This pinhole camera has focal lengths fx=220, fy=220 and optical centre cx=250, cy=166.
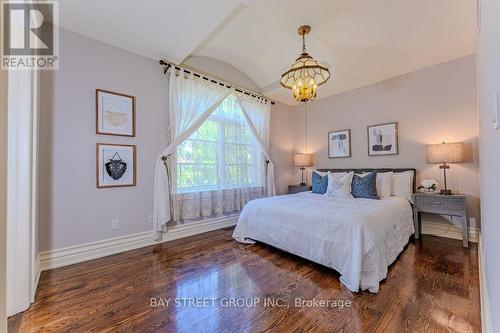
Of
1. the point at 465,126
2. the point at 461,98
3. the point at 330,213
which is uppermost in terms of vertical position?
the point at 461,98

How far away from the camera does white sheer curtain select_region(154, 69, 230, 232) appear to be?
2.97m

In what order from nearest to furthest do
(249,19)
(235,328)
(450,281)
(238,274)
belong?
(235,328) < (450,281) < (238,274) < (249,19)

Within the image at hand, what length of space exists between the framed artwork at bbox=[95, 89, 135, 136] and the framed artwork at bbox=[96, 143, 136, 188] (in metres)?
0.19

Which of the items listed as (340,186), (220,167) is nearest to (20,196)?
(220,167)

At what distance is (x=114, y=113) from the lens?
2.73m

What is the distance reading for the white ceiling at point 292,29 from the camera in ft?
7.55

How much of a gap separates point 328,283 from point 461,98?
313cm

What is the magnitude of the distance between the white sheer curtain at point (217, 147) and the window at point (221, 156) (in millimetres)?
16

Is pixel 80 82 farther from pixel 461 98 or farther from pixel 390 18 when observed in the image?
pixel 461 98

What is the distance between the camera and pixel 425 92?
3.31m

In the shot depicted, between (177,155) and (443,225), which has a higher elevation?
(177,155)

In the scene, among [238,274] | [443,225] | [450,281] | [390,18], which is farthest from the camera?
[443,225]

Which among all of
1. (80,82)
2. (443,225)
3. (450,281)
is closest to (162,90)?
(80,82)

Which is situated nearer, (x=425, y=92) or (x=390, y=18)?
(x=390, y=18)
